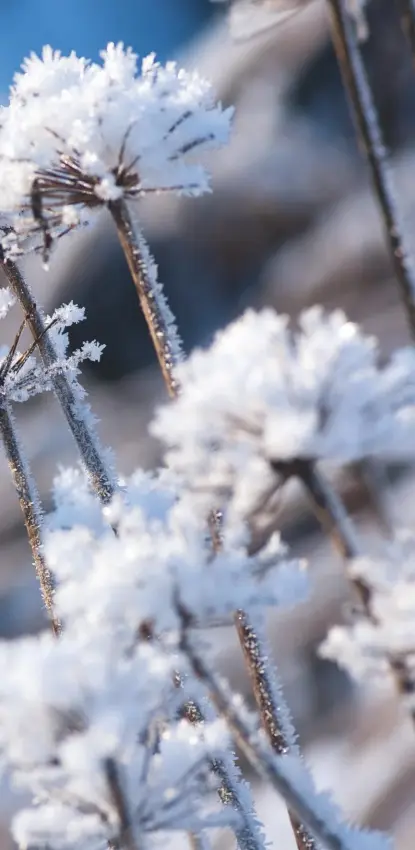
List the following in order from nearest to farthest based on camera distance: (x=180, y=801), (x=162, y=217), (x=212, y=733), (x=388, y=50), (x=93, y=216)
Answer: (x=180, y=801), (x=212, y=733), (x=93, y=216), (x=388, y=50), (x=162, y=217)

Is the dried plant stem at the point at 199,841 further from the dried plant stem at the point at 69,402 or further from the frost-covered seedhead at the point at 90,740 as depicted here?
the frost-covered seedhead at the point at 90,740

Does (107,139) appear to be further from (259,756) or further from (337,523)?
(259,756)

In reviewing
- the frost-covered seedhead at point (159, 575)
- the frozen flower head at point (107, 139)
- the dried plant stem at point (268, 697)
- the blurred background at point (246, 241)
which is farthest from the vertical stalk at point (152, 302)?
the blurred background at point (246, 241)

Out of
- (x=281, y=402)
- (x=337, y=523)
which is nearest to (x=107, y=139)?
(x=281, y=402)

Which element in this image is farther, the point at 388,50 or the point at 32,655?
the point at 388,50

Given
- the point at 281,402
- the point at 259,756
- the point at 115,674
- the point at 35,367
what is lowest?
the point at 259,756

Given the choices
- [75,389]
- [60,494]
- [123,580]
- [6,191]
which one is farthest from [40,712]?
[75,389]

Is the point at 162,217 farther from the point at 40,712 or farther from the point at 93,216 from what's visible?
the point at 40,712
